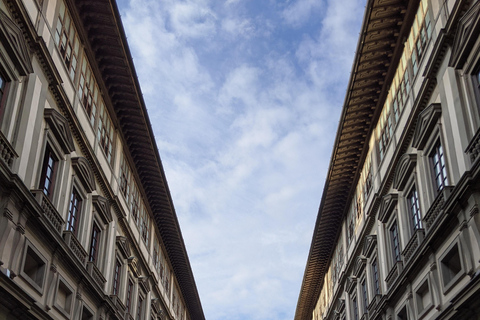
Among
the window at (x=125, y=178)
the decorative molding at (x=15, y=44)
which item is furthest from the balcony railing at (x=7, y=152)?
the window at (x=125, y=178)

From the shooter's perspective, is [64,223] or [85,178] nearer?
[64,223]

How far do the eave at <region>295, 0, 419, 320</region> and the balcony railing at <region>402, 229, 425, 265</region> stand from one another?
8.33 metres

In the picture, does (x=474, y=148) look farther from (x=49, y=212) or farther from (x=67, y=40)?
(x=67, y=40)

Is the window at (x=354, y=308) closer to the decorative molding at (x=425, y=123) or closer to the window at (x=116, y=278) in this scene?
the window at (x=116, y=278)

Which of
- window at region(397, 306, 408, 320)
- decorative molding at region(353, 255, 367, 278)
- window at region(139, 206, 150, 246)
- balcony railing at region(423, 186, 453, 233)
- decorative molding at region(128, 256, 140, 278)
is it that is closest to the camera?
balcony railing at region(423, 186, 453, 233)

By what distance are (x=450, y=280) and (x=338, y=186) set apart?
18.6 m

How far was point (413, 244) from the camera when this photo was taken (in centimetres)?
2309

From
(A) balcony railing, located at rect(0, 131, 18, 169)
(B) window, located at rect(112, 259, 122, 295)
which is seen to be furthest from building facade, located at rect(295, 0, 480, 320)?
(A) balcony railing, located at rect(0, 131, 18, 169)

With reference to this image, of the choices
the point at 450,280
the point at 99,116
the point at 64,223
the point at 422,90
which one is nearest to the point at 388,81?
the point at 422,90

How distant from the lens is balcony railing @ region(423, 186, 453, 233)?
19214 millimetres

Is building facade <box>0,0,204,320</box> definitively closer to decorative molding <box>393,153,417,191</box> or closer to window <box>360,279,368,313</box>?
window <box>360,279,368,313</box>

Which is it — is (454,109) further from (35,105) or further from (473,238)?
(35,105)

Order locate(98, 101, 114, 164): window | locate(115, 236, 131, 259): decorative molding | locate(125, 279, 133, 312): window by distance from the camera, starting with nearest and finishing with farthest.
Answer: locate(98, 101, 114, 164): window, locate(115, 236, 131, 259): decorative molding, locate(125, 279, 133, 312): window

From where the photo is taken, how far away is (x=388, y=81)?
2828 cm
